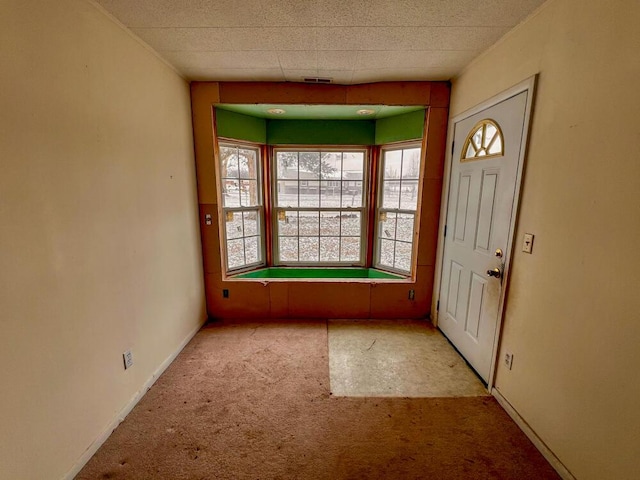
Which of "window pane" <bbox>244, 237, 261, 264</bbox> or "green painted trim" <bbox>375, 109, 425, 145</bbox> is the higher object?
"green painted trim" <bbox>375, 109, 425, 145</bbox>

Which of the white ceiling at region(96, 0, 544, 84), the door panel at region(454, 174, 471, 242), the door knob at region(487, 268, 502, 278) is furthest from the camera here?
the door panel at region(454, 174, 471, 242)

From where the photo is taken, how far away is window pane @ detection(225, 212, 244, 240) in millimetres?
3123

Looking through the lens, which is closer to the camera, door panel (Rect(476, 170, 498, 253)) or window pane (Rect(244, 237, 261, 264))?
door panel (Rect(476, 170, 498, 253))

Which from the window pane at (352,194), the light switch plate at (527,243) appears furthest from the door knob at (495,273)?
the window pane at (352,194)

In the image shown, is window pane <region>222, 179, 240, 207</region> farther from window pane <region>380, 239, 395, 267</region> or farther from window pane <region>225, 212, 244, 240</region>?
window pane <region>380, 239, 395, 267</region>

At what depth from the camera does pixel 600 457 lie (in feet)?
3.78

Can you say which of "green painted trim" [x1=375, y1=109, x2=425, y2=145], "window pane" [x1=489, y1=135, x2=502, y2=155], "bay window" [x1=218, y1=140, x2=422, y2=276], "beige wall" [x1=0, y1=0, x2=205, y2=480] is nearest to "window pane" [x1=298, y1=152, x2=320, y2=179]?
"bay window" [x1=218, y1=140, x2=422, y2=276]

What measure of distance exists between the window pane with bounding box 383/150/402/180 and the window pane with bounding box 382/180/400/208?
9cm

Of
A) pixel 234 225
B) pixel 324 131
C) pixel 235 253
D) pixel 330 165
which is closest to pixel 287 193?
pixel 330 165

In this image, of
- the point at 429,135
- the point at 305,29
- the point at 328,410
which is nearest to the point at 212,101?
the point at 305,29

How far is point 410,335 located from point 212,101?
299cm

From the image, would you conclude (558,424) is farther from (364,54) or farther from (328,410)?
(364,54)

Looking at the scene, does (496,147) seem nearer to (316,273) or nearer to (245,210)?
(316,273)

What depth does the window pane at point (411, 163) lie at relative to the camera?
10.0 ft
